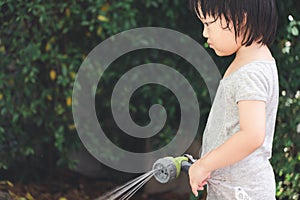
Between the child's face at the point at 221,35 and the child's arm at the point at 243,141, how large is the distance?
201 mm

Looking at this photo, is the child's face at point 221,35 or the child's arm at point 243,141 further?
the child's face at point 221,35

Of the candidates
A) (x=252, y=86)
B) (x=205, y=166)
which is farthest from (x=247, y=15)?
(x=205, y=166)

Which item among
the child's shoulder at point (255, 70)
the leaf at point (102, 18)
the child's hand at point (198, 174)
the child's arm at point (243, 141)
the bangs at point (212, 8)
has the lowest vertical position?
the child's hand at point (198, 174)

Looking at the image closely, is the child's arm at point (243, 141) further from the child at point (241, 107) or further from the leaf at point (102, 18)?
the leaf at point (102, 18)

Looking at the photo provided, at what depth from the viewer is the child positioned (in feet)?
5.68

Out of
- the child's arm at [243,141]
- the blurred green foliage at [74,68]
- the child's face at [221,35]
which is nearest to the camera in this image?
A: the child's arm at [243,141]

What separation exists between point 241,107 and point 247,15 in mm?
268

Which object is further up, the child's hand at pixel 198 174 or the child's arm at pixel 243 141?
the child's arm at pixel 243 141

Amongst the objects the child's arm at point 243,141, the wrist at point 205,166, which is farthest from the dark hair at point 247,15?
the wrist at point 205,166

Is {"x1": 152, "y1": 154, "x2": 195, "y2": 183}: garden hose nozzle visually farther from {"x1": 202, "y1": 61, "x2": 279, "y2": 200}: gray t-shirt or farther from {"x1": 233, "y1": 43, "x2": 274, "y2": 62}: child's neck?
{"x1": 233, "y1": 43, "x2": 274, "y2": 62}: child's neck

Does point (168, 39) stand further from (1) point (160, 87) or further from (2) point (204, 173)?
(2) point (204, 173)

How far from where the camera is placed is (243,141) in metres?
1.72

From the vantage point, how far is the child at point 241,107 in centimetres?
173

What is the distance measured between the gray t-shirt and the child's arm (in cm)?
6
